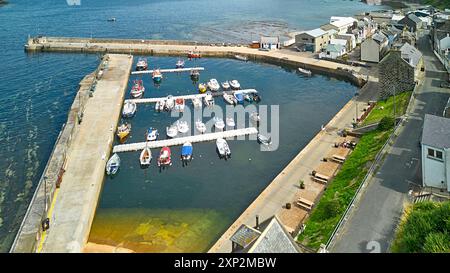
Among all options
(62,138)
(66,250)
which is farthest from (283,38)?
(66,250)

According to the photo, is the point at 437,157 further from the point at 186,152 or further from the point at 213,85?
the point at 213,85

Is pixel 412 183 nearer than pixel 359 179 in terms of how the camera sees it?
Yes

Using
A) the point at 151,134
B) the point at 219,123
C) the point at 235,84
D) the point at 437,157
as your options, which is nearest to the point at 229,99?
the point at 235,84

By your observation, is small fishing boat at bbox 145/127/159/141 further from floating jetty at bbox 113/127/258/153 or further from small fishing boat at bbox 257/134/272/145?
small fishing boat at bbox 257/134/272/145

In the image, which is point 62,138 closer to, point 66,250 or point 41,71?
point 66,250

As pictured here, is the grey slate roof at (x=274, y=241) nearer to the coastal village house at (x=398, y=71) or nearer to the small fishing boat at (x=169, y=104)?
the coastal village house at (x=398, y=71)
